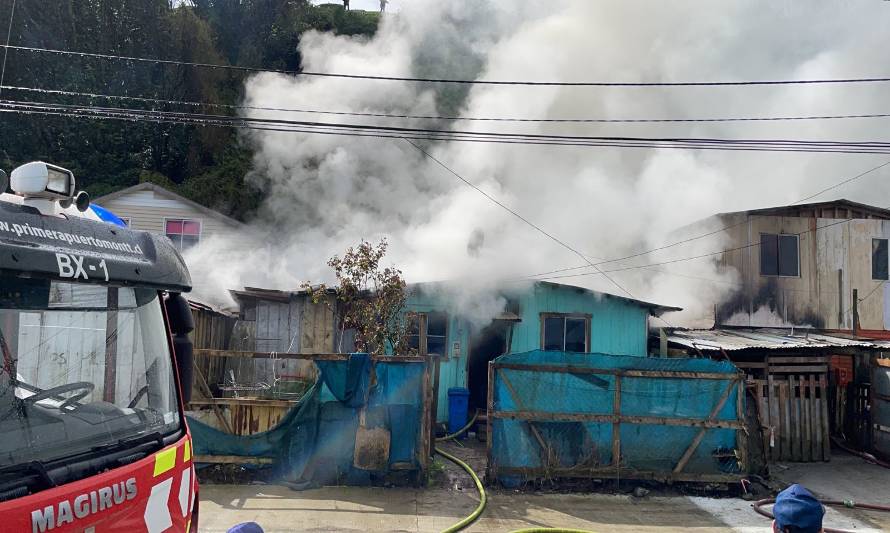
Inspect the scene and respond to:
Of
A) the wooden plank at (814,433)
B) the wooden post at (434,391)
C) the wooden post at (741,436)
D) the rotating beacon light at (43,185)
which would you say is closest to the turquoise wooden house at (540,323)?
the wooden plank at (814,433)

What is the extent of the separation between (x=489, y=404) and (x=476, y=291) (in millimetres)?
4721

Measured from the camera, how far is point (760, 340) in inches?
563

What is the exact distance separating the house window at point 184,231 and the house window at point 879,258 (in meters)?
18.6

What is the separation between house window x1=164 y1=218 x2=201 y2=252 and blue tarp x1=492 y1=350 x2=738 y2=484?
13.4 metres

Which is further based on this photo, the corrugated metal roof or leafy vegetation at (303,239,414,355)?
the corrugated metal roof

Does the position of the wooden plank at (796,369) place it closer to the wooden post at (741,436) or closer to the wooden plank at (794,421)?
the wooden plank at (794,421)

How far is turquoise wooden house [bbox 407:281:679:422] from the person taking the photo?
13.3m

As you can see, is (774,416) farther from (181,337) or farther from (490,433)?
(181,337)

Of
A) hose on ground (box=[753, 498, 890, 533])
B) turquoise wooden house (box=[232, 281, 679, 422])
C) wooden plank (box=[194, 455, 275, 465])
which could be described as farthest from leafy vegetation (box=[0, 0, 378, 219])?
hose on ground (box=[753, 498, 890, 533])

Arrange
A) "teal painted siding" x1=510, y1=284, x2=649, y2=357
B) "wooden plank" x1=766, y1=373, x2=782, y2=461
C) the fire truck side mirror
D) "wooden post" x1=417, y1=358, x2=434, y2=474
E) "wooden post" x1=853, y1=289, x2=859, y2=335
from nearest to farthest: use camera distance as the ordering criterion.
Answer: the fire truck side mirror, "wooden post" x1=417, y1=358, x2=434, y2=474, "wooden plank" x1=766, y1=373, x2=782, y2=461, "teal painted siding" x1=510, y1=284, x2=649, y2=357, "wooden post" x1=853, y1=289, x2=859, y2=335

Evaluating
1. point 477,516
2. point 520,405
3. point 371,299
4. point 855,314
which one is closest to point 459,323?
point 371,299

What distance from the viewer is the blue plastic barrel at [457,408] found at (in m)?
12.6

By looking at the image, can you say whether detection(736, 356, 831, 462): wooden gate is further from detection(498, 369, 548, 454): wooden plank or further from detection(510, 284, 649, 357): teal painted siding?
detection(498, 369, 548, 454): wooden plank

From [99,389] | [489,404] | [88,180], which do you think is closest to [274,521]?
[489,404]
